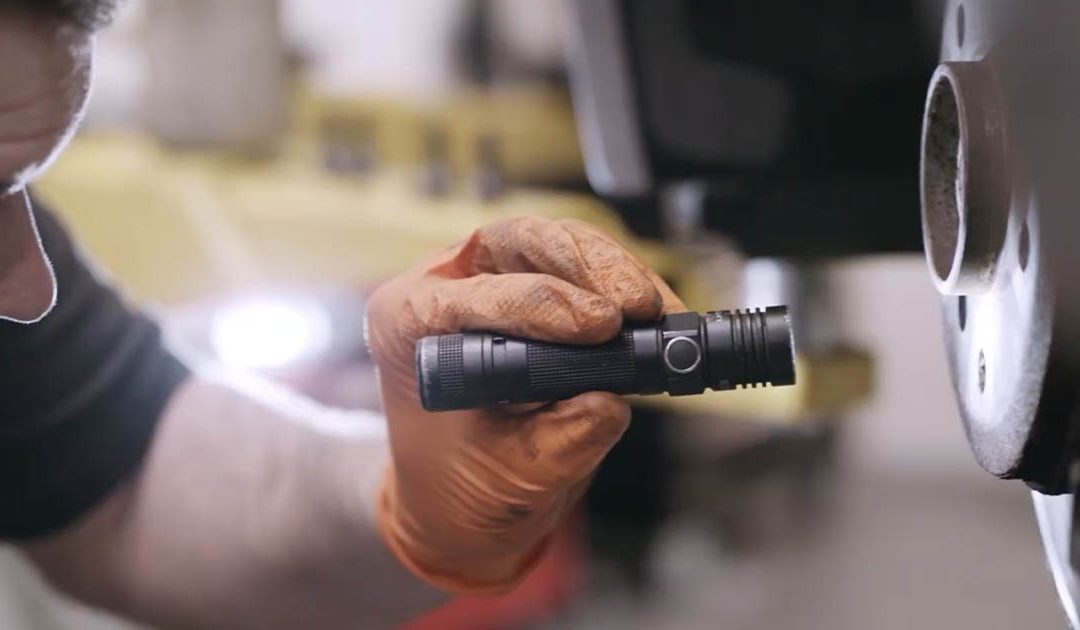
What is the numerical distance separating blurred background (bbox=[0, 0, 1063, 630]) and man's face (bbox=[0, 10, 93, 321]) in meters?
0.09

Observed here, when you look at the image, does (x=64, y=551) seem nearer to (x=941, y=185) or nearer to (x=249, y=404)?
(x=249, y=404)

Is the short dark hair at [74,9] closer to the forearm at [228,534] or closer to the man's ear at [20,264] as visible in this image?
the man's ear at [20,264]

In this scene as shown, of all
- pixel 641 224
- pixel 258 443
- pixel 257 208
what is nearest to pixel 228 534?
pixel 258 443

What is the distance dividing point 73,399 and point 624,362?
1.27 feet

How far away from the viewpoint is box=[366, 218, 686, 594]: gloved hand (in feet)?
1.11

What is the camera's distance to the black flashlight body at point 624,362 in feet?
1.06

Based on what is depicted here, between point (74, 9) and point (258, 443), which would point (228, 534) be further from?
point (74, 9)

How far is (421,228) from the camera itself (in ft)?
3.72

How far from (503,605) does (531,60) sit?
0.84 metres

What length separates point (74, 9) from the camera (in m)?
0.33

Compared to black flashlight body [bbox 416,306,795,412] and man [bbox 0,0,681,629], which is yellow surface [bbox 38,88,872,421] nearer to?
man [bbox 0,0,681,629]

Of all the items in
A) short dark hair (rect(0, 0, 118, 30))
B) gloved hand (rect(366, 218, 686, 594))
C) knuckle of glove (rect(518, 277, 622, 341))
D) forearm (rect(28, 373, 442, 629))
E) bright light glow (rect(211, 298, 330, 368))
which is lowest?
bright light glow (rect(211, 298, 330, 368))

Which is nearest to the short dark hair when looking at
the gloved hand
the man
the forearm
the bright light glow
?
the man

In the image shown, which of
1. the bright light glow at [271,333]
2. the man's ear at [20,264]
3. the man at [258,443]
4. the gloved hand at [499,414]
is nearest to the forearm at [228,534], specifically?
the man at [258,443]
